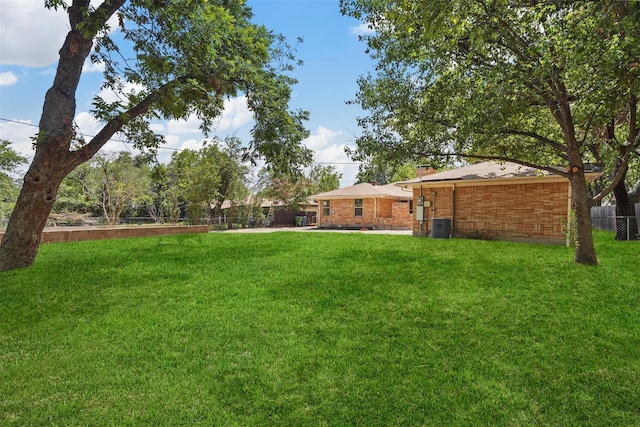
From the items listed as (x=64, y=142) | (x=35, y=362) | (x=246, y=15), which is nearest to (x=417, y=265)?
(x=35, y=362)

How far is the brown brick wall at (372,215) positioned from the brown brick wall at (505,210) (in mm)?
9570

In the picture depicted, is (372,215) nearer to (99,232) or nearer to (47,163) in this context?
(99,232)

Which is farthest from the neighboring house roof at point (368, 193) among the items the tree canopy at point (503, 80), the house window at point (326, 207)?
the tree canopy at point (503, 80)

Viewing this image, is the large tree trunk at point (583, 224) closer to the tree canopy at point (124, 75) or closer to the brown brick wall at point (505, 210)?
the brown brick wall at point (505, 210)

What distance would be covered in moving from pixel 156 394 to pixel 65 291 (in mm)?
3769

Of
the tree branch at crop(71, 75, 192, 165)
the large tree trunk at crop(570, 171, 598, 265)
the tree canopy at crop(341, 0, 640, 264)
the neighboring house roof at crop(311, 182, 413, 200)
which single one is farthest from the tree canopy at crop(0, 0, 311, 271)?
the neighboring house roof at crop(311, 182, 413, 200)

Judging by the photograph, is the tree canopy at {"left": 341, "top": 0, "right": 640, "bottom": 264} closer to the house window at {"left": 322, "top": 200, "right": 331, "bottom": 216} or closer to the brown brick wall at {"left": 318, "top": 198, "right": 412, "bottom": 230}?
the brown brick wall at {"left": 318, "top": 198, "right": 412, "bottom": 230}

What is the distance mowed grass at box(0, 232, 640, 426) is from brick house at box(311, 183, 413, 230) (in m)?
18.4

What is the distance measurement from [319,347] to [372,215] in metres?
22.1

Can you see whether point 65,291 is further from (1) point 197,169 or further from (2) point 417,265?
(1) point 197,169

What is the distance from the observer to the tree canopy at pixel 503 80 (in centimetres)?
432

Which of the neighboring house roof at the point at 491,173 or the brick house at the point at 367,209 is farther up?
the neighboring house roof at the point at 491,173

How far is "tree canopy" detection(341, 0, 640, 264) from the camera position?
4.32m

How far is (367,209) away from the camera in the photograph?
85.1 ft
